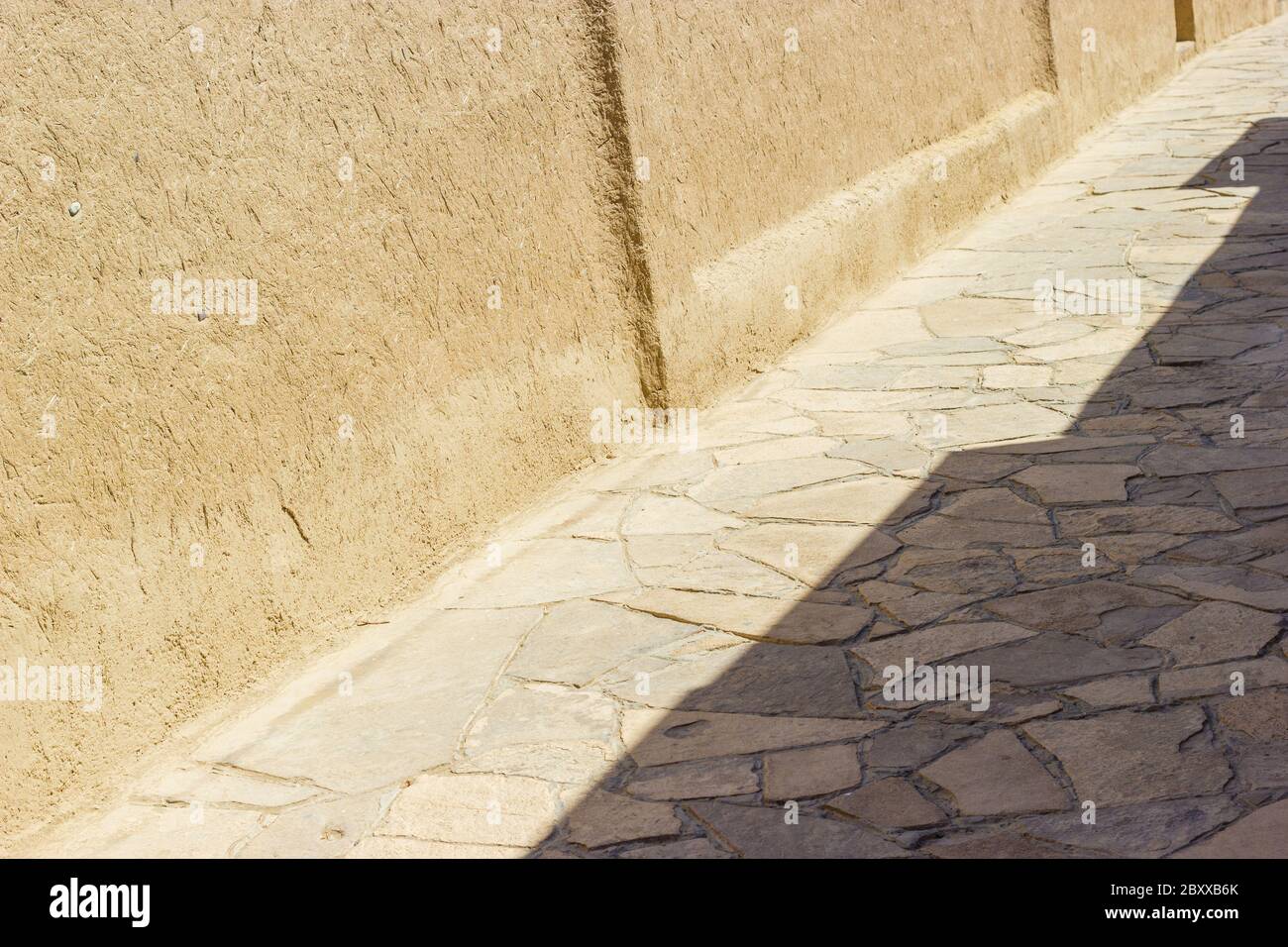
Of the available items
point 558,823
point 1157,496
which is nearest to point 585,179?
point 1157,496

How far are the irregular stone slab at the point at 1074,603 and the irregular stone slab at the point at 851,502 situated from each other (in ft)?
2.74

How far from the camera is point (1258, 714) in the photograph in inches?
128

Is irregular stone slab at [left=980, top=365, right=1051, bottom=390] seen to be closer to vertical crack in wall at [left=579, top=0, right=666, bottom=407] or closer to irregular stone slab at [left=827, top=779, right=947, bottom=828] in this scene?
vertical crack in wall at [left=579, top=0, right=666, bottom=407]

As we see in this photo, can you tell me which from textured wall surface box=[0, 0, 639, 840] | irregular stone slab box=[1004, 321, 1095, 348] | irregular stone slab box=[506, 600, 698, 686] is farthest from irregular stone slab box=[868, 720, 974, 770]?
irregular stone slab box=[1004, 321, 1095, 348]

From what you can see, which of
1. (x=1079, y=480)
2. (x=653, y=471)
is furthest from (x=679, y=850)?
(x=653, y=471)

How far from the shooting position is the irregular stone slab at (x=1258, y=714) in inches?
125

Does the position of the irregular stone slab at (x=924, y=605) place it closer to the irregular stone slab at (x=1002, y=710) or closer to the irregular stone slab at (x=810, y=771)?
the irregular stone slab at (x=1002, y=710)

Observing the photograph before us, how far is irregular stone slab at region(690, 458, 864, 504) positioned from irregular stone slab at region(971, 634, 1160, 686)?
167 cm

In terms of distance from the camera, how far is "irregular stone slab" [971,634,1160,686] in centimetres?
359

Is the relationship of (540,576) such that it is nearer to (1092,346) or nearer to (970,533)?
(970,533)

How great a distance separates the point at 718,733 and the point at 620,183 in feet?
10.1

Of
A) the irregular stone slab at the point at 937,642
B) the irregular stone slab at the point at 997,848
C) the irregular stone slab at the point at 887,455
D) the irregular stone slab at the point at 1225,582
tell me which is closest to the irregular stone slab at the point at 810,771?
the irregular stone slab at the point at 997,848
